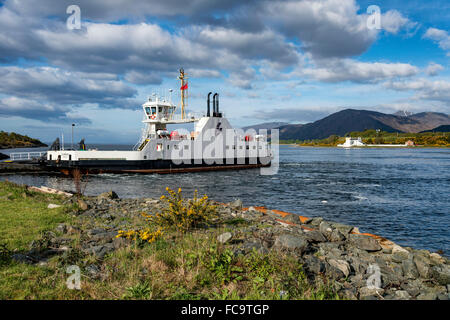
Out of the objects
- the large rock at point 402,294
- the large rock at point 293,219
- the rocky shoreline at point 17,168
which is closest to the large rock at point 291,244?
the large rock at point 402,294

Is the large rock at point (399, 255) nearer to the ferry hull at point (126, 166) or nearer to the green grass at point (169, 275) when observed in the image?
the green grass at point (169, 275)

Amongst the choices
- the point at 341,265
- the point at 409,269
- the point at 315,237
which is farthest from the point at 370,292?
the point at 315,237

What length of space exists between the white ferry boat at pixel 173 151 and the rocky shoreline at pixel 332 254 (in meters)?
25.0

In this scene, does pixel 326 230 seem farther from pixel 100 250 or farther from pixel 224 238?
pixel 100 250

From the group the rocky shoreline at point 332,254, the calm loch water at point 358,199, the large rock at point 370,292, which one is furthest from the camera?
the calm loch water at point 358,199

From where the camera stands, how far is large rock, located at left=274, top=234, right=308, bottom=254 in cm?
613

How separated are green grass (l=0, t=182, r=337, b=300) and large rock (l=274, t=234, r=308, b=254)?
1.81 ft

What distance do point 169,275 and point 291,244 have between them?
293 centimetres

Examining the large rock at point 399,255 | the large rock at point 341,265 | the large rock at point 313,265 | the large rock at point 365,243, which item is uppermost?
the large rock at point 313,265

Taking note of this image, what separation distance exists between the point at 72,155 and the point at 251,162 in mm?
25845

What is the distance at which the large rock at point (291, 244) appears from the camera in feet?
20.1

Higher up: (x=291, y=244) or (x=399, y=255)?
(x=291, y=244)

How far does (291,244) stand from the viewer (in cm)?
621

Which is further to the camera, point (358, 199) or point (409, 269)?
point (358, 199)
